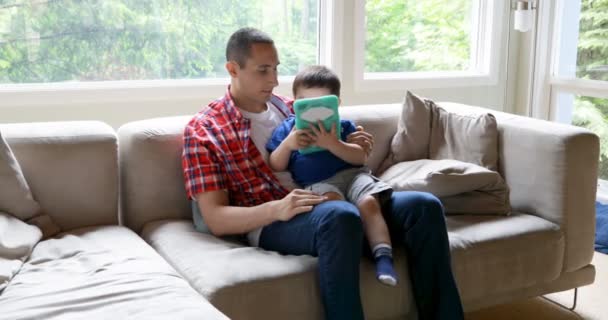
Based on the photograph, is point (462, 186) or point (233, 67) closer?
point (233, 67)

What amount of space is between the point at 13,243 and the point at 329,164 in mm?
947

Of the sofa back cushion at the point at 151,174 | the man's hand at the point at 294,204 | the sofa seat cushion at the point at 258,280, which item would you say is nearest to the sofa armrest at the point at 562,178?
the sofa seat cushion at the point at 258,280

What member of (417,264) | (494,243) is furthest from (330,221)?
(494,243)

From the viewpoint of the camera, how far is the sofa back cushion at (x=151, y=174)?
2.26 meters

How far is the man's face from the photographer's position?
7.29 feet

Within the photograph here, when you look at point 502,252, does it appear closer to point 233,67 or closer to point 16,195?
point 233,67

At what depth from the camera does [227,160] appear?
7.02 feet

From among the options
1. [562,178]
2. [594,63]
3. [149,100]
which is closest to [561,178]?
[562,178]

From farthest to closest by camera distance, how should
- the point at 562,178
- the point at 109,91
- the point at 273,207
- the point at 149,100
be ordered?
the point at 149,100 → the point at 109,91 → the point at 562,178 → the point at 273,207

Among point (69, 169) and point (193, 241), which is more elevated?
point (69, 169)

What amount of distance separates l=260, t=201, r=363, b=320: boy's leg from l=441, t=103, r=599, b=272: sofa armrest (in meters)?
0.86

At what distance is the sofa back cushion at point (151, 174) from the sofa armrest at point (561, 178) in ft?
3.92

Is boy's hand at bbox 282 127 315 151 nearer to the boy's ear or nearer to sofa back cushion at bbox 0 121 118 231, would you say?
the boy's ear

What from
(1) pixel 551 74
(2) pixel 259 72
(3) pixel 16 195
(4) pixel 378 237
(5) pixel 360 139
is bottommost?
(4) pixel 378 237
